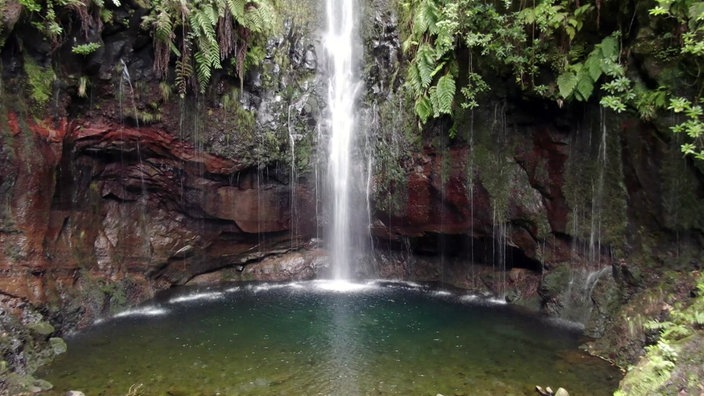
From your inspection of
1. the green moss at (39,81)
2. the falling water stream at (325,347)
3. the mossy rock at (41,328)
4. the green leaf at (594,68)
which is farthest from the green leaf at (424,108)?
the mossy rock at (41,328)

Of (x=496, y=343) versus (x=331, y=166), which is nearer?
(x=496, y=343)

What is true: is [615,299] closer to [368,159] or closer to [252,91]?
[368,159]

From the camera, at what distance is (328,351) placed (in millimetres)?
8055

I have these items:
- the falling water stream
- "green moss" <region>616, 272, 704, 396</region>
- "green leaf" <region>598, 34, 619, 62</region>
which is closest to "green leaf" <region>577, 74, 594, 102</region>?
"green leaf" <region>598, 34, 619, 62</region>

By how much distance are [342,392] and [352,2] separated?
11910 millimetres

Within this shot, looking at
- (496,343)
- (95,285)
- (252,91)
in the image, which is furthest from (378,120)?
(95,285)

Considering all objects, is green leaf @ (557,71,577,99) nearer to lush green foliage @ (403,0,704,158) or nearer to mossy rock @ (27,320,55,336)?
lush green foliage @ (403,0,704,158)

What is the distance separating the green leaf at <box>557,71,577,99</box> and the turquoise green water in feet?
15.3

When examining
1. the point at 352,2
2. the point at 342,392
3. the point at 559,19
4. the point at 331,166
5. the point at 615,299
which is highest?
the point at 352,2

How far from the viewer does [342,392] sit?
654 centimetres

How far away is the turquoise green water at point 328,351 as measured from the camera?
265 inches

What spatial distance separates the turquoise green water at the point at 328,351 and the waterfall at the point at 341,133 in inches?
114

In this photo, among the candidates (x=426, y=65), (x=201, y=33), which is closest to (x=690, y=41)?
(x=426, y=65)

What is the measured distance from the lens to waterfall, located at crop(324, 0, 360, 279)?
44.9 feet
